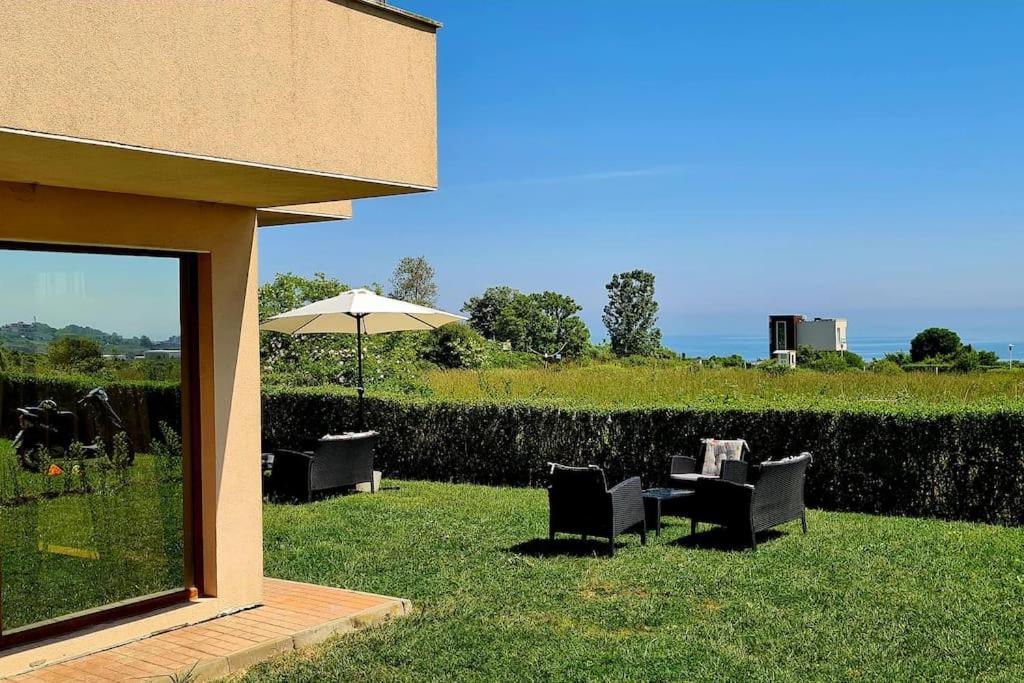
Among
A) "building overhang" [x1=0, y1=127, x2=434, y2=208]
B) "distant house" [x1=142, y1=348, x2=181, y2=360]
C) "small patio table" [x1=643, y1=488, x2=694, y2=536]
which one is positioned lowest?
"small patio table" [x1=643, y1=488, x2=694, y2=536]

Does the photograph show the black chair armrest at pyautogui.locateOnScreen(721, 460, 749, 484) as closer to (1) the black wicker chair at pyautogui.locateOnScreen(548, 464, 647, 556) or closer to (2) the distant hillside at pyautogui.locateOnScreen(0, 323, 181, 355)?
(1) the black wicker chair at pyautogui.locateOnScreen(548, 464, 647, 556)

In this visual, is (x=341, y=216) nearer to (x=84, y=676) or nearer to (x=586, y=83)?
(x=84, y=676)

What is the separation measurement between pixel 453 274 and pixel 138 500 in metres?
57.2

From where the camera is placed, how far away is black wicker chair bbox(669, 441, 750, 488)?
11.8 metres

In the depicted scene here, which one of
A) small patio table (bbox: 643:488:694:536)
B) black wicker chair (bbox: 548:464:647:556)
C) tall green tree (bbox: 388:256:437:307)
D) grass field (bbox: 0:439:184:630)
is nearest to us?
grass field (bbox: 0:439:184:630)

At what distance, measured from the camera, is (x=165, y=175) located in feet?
20.2

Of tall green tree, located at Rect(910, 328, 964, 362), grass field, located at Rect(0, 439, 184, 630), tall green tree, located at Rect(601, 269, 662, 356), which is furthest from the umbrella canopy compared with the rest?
tall green tree, located at Rect(601, 269, 662, 356)

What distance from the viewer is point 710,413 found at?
45.9 ft

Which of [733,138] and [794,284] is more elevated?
[733,138]

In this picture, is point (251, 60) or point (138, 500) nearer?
point (251, 60)

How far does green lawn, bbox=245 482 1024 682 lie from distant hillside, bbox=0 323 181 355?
2646mm

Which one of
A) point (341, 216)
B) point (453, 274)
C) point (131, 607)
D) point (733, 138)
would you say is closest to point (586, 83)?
point (453, 274)

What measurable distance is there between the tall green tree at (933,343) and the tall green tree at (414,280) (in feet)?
98.6

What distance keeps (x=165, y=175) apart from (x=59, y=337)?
177 centimetres
